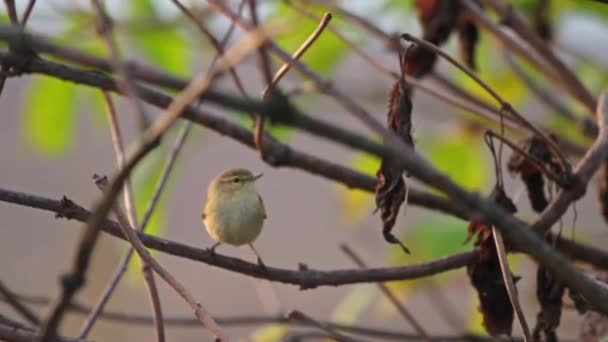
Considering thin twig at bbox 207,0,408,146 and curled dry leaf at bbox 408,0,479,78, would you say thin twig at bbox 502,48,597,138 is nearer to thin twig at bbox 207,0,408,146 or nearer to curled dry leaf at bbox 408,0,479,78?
curled dry leaf at bbox 408,0,479,78

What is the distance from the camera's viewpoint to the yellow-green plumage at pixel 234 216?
8.61ft

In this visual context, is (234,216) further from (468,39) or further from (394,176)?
(394,176)

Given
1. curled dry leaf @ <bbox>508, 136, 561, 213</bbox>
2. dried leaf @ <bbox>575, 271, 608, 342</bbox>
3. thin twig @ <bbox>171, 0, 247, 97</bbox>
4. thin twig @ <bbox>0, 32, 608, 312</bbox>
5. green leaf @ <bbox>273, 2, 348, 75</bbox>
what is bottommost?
thin twig @ <bbox>0, 32, 608, 312</bbox>

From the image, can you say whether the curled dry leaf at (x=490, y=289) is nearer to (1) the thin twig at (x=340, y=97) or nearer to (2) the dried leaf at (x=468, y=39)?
(1) the thin twig at (x=340, y=97)

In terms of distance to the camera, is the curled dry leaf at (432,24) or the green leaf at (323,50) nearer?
the curled dry leaf at (432,24)

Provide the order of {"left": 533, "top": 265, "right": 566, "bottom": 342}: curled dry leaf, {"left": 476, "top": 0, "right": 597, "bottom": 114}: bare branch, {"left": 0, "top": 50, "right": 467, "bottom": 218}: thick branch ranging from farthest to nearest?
{"left": 476, "top": 0, "right": 597, "bottom": 114}: bare branch
{"left": 533, "top": 265, "right": 566, "bottom": 342}: curled dry leaf
{"left": 0, "top": 50, "right": 467, "bottom": 218}: thick branch

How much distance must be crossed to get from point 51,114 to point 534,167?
153cm

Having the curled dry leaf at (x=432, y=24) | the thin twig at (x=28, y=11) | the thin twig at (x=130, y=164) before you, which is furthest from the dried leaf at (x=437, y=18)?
the thin twig at (x=130, y=164)

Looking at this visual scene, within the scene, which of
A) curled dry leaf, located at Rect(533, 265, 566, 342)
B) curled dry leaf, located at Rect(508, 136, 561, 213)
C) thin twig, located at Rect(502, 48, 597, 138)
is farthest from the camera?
thin twig, located at Rect(502, 48, 597, 138)

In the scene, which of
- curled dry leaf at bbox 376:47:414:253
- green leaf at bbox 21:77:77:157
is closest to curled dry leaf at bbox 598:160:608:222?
curled dry leaf at bbox 376:47:414:253

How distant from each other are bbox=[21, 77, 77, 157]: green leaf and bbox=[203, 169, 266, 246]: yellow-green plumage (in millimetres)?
472

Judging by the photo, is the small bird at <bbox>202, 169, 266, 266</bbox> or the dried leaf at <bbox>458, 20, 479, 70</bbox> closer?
the dried leaf at <bbox>458, 20, 479, 70</bbox>

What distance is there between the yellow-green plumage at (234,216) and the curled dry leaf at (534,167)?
110 centimetres

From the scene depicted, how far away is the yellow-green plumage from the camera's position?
2.62m
